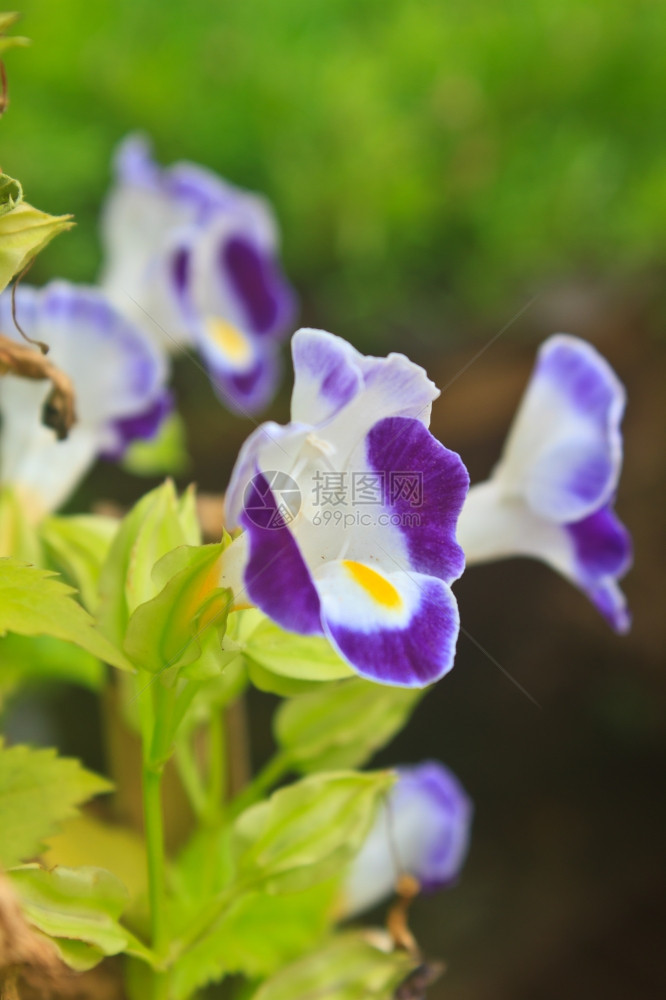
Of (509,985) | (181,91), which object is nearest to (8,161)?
(181,91)

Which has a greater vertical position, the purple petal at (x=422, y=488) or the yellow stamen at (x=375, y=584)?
the purple petal at (x=422, y=488)

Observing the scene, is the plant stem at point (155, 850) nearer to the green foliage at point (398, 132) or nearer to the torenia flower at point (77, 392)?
the torenia flower at point (77, 392)

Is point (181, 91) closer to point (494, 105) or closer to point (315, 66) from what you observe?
point (315, 66)

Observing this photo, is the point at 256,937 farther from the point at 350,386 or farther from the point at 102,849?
the point at 350,386

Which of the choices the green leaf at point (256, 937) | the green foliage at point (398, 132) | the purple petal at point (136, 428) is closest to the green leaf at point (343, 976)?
the green leaf at point (256, 937)

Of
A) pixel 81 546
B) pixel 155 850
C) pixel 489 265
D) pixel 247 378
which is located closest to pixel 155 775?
pixel 155 850

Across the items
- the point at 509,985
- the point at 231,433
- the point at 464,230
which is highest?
the point at 464,230
